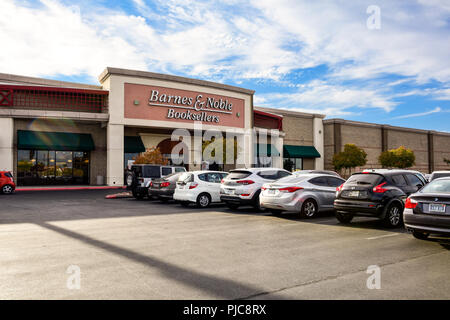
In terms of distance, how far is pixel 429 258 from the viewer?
6320 mm

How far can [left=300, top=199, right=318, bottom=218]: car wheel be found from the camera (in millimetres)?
11513

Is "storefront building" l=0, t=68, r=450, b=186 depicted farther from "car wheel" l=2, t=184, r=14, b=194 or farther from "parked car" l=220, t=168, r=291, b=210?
"parked car" l=220, t=168, r=291, b=210

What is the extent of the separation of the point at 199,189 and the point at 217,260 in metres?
9.15

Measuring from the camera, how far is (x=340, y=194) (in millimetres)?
Answer: 10383

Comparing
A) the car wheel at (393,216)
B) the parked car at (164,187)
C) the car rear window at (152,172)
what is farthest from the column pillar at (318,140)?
the car wheel at (393,216)

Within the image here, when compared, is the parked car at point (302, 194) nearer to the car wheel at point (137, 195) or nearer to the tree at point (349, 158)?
the car wheel at point (137, 195)

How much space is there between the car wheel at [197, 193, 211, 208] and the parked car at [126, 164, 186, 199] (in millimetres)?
4831

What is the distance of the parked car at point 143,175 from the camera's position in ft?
63.4

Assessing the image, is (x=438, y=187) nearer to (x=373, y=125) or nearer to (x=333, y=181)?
(x=333, y=181)

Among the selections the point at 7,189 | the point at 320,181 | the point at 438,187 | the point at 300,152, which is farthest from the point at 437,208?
the point at 300,152

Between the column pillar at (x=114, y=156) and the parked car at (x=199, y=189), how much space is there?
51.7 feet

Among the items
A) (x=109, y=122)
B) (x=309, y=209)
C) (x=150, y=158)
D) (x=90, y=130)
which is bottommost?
(x=309, y=209)

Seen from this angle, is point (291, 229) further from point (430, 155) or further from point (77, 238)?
point (430, 155)
